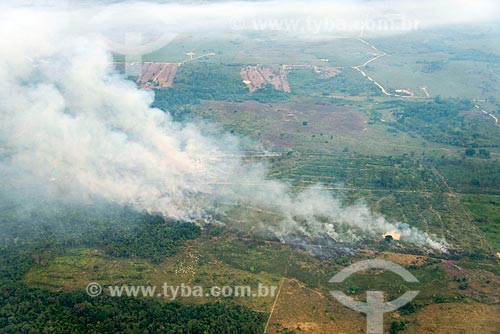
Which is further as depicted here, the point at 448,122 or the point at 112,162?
the point at 448,122

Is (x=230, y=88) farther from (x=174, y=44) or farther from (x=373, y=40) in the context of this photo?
(x=373, y=40)

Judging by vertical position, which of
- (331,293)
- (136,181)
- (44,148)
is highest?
(44,148)

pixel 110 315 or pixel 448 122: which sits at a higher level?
pixel 448 122

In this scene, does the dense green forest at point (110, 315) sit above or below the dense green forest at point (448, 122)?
below

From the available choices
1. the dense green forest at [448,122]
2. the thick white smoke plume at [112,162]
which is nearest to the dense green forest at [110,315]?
the thick white smoke plume at [112,162]

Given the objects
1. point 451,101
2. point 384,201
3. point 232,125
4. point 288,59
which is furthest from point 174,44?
point 384,201

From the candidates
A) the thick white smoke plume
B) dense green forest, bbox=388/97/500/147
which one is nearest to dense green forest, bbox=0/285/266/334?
the thick white smoke plume

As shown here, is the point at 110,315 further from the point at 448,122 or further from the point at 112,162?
the point at 448,122

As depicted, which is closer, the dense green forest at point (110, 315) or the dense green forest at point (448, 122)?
the dense green forest at point (110, 315)

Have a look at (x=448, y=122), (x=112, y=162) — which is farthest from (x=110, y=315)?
(x=448, y=122)

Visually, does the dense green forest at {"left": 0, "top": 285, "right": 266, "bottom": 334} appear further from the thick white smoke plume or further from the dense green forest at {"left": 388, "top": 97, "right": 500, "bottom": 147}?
the dense green forest at {"left": 388, "top": 97, "right": 500, "bottom": 147}

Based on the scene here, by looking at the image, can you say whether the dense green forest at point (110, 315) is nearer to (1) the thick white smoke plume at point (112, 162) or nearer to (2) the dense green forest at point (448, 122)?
(1) the thick white smoke plume at point (112, 162)
